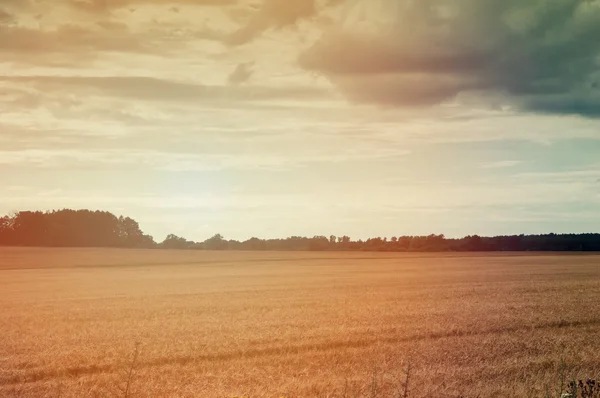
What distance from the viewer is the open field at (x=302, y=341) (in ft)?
46.2

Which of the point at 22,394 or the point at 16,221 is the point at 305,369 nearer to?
the point at 22,394

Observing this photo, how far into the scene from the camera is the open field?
14.1m

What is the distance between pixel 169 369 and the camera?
623 inches

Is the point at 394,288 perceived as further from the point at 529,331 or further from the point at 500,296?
the point at 529,331

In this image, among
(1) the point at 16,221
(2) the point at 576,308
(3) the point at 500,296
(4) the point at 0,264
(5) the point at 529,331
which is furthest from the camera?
(1) the point at 16,221

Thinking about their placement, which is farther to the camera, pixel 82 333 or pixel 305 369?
pixel 82 333

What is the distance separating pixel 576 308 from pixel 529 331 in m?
7.01

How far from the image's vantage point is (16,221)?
352 feet

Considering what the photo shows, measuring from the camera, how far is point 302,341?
1964 centimetres

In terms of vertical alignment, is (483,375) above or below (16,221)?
below

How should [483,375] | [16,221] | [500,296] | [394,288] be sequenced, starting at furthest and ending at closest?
[16,221] < [394,288] < [500,296] < [483,375]

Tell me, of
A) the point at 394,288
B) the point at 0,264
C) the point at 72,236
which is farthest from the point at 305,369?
the point at 72,236

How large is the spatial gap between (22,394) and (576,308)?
21.8 meters

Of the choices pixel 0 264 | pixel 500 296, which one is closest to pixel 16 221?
pixel 0 264
